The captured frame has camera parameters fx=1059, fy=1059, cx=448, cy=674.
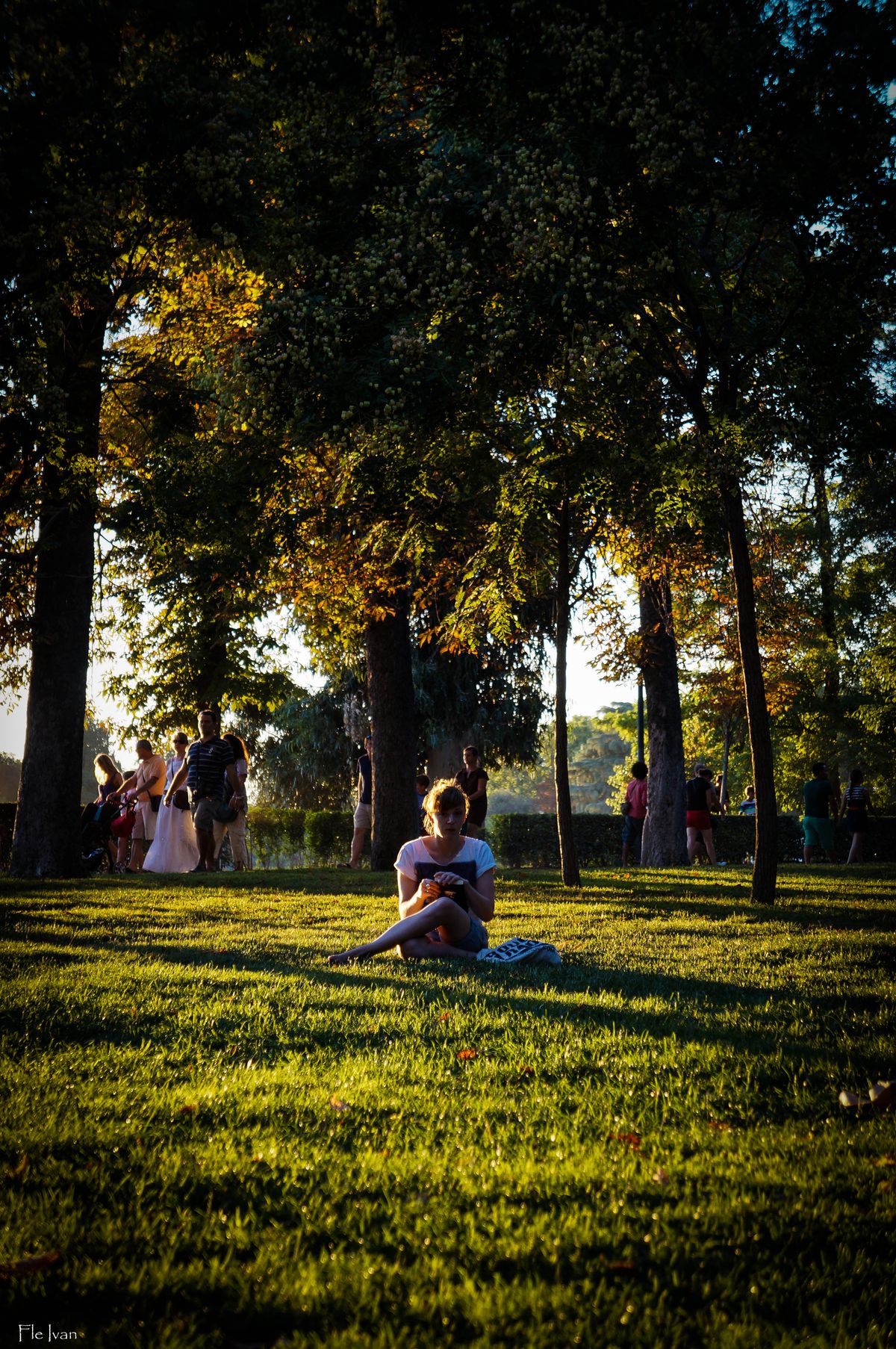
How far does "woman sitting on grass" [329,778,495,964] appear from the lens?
7.22 m

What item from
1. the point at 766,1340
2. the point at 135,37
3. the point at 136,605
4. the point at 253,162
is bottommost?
the point at 766,1340

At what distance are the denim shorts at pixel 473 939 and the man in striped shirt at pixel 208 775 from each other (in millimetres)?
8135

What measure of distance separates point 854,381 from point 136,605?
1226cm

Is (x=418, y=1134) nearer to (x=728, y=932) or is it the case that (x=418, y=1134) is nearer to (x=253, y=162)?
(x=728, y=932)

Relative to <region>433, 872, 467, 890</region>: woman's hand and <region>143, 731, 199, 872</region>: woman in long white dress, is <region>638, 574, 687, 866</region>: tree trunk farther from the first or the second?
<region>433, 872, 467, 890</region>: woman's hand

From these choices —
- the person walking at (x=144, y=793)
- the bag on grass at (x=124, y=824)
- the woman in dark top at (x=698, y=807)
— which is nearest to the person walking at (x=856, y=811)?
the woman in dark top at (x=698, y=807)

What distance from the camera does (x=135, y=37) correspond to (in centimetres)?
821

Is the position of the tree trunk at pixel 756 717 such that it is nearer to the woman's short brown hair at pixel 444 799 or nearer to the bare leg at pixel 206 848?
the woman's short brown hair at pixel 444 799

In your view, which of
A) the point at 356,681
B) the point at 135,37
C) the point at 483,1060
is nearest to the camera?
the point at 483,1060

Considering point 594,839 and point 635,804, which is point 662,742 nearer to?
point 635,804

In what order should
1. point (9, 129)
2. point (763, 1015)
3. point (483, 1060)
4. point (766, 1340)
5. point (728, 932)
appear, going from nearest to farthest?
point (766, 1340)
point (483, 1060)
point (763, 1015)
point (9, 129)
point (728, 932)

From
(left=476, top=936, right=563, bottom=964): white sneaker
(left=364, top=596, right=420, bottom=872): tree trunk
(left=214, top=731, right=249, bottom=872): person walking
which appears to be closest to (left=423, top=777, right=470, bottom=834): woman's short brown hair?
(left=476, top=936, right=563, bottom=964): white sneaker

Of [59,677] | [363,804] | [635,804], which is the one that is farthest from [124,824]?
[635,804]

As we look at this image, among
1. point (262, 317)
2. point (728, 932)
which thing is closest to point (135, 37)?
point (262, 317)
